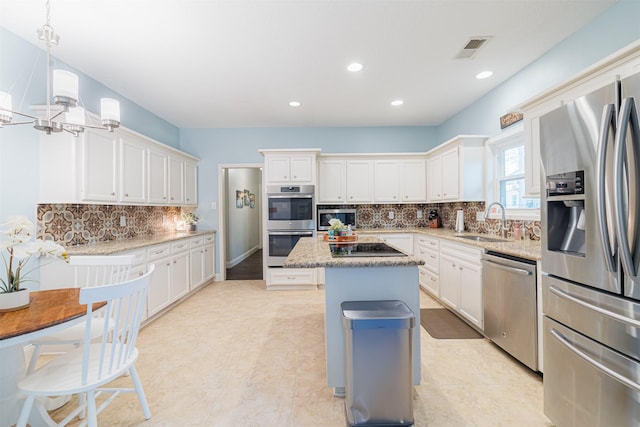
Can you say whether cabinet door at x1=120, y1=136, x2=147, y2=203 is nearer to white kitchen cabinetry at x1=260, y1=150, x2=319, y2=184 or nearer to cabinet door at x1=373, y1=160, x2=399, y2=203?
white kitchen cabinetry at x1=260, y1=150, x2=319, y2=184

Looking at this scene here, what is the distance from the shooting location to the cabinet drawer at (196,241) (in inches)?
158

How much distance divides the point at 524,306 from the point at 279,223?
320 centimetres

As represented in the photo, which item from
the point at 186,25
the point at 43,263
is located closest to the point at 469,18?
the point at 186,25

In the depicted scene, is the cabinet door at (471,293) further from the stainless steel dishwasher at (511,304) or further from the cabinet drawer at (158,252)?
the cabinet drawer at (158,252)

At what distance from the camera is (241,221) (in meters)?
7.21

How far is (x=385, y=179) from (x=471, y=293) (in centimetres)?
240

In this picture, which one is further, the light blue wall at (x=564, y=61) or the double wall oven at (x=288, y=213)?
the double wall oven at (x=288, y=213)

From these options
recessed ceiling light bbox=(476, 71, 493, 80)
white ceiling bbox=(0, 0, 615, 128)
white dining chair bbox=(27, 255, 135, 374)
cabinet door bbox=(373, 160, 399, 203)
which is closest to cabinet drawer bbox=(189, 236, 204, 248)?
white dining chair bbox=(27, 255, 135, 374)

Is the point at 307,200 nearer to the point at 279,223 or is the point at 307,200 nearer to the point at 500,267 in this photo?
the point at 279,223

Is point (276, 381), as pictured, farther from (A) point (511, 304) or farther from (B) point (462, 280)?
(B) point (462, 280)

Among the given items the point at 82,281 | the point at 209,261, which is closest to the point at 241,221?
the point at 209,261

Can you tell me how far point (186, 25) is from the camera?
219 centimetres

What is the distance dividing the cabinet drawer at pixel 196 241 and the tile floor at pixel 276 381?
1.18 meters

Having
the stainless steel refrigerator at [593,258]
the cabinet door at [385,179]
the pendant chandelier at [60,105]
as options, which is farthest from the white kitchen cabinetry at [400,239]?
the pendant chandelier at [60,105]
